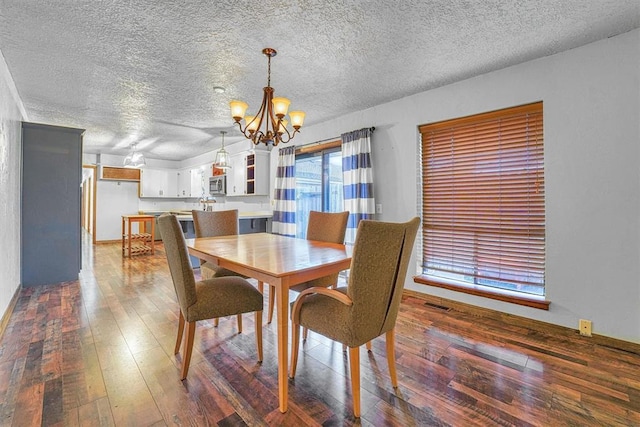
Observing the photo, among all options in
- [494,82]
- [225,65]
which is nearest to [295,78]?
[225,65]

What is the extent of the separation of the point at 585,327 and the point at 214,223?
347 cm

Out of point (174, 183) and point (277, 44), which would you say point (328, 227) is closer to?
point (277, 44)

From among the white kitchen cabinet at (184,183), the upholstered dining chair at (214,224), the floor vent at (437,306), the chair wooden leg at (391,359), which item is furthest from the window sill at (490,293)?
the white kitchen cabinet at (184,183)

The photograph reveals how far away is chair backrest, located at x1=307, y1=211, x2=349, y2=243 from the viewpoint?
2789 millimetres

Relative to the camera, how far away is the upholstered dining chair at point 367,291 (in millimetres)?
1463

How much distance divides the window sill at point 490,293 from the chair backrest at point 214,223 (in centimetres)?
219

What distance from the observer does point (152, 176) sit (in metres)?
8.05

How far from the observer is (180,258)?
5.69ft

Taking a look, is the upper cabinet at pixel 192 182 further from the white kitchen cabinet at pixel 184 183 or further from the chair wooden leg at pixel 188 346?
the chair wooden leg at pixel 188 346

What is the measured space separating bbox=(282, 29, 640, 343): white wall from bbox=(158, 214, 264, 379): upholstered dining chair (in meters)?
2.37

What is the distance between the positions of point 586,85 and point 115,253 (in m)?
7.74

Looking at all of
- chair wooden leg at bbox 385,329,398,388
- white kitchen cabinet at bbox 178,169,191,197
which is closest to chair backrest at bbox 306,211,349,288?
chair wooden leg at bbox 385,329,398,388

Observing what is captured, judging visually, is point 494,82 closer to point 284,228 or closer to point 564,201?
point 564,201

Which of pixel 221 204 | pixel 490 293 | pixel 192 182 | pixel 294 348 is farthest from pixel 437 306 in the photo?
pixel 192 182
